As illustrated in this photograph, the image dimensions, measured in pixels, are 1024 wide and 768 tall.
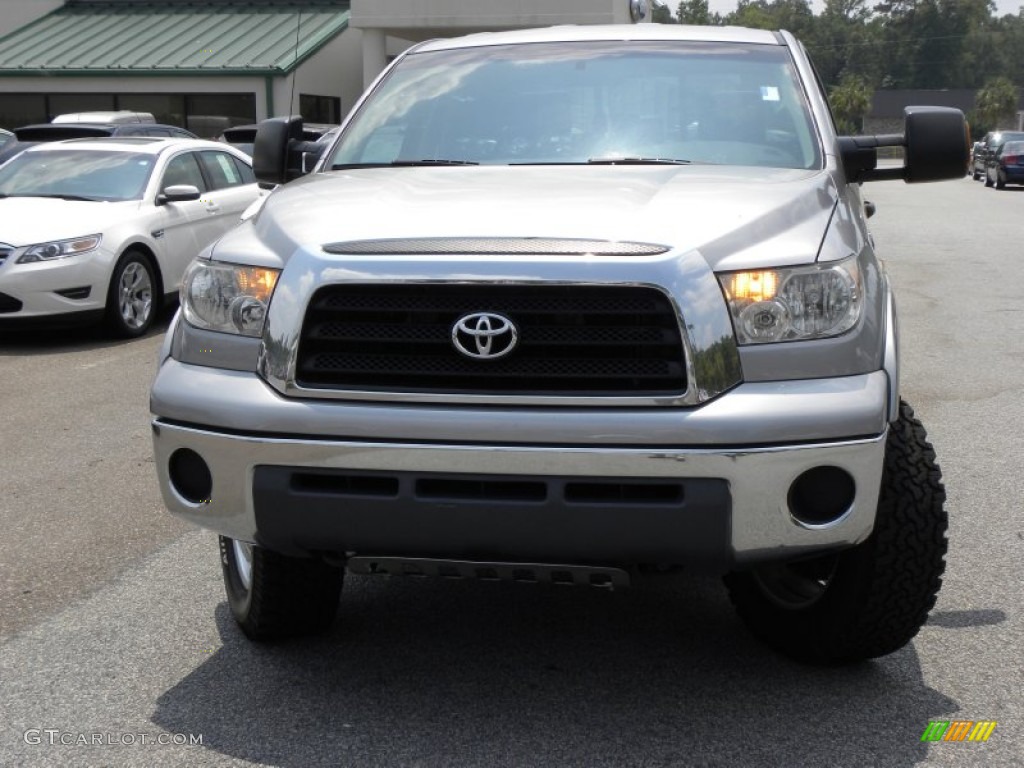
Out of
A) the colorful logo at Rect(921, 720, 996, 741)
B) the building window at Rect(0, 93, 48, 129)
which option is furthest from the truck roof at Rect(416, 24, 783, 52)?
the building window at Rect(0, 93, 48, 129)

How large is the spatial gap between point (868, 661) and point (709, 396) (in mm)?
1240

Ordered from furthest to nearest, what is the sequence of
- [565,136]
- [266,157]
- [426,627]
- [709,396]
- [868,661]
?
[266,157] → [565,136] → [426,627] → [868,661] → [709,396]

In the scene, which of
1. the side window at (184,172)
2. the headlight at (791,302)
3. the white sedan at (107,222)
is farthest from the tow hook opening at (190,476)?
the side window at (184,172)

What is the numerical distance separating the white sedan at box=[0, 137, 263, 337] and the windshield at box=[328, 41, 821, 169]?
5.96 m

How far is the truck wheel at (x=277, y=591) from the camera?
13.2ft

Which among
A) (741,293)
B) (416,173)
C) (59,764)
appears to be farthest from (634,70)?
(59,764)

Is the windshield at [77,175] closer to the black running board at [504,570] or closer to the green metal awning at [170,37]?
the black running board at [504,570]

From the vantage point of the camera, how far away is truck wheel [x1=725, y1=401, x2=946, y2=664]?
12.1 ft

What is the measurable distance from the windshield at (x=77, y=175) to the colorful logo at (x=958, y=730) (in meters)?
9.27

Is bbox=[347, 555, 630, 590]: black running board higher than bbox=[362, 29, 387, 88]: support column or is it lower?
higher

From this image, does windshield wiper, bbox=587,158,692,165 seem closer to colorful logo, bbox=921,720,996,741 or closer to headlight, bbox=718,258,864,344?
A: headlight, bbox=718,258,864,344

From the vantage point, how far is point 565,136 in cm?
477

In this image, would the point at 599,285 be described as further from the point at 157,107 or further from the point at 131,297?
the point at 157,107

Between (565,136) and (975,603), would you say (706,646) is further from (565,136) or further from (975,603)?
(565,136)
